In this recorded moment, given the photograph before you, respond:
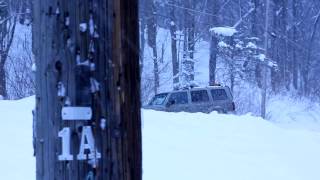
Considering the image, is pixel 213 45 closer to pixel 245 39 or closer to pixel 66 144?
pixel 245 39

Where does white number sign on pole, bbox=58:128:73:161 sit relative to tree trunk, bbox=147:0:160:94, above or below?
below

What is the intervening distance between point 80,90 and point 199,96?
18.4 m

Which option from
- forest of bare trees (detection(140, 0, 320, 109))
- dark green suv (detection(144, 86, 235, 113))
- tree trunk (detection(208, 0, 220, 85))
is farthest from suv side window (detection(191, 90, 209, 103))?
tree trunk (detection(208, 0, 220, 85))

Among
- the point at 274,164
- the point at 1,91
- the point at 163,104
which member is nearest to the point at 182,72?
the point at 1,91

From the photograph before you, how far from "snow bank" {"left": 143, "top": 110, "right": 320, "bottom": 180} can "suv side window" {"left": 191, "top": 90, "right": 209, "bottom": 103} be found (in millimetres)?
7443

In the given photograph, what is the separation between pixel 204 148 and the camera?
9109mm

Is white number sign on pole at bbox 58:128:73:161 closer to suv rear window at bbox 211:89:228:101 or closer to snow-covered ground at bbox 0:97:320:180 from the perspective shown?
snow-covered ground at bbox 0:97:320:180

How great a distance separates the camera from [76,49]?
5.33 feet

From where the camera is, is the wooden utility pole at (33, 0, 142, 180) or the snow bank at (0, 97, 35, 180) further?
the snow bank at (0, 97, 35, 180)

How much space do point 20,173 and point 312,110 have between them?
30442 millimetres

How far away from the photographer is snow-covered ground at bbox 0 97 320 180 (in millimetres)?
7594

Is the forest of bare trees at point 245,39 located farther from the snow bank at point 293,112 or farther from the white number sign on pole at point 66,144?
the white number sign on pole at point 66,144

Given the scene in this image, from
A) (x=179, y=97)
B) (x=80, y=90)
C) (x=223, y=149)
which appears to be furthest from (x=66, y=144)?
(x=179, y=97)

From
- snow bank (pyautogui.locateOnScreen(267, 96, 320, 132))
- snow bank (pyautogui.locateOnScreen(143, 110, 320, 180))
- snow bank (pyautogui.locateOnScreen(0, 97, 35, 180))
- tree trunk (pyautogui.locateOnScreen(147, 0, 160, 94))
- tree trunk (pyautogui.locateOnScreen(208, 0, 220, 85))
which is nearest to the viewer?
snow bank (pyautogui.locateOnScreen(0, 97, 35, 180))
